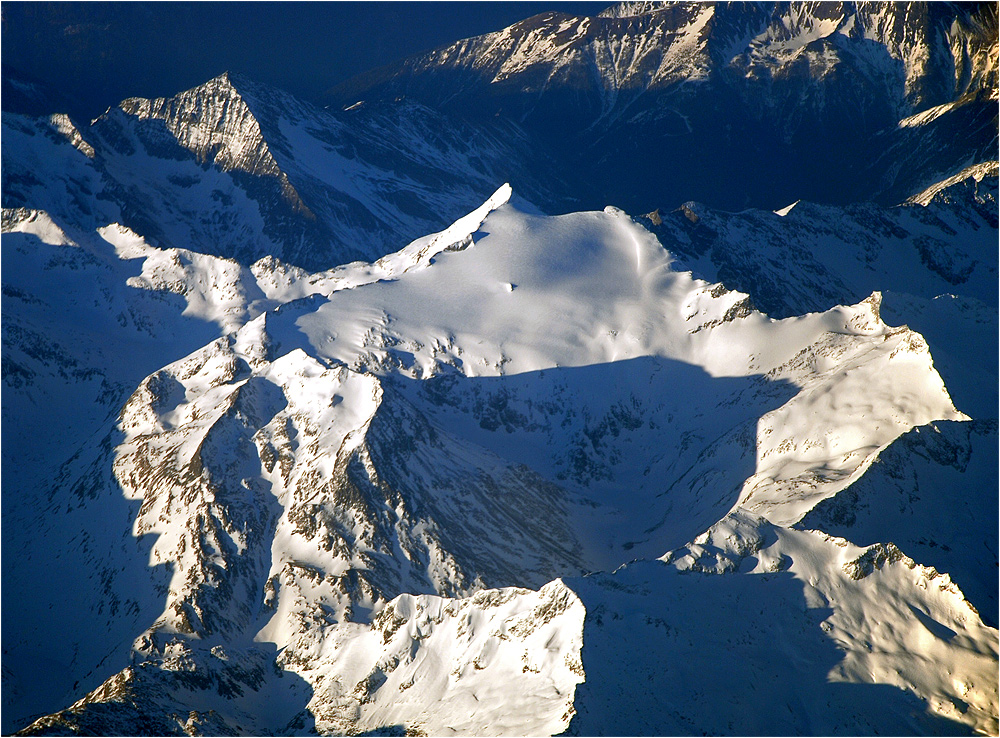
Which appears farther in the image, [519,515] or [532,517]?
[532,517]

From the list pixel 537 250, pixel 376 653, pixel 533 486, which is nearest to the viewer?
pixel 376 653

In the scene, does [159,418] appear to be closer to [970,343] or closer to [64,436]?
[64,436]

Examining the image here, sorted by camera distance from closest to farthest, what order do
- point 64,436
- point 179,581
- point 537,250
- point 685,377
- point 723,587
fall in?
point 723,587 → point 179,581 → point 685,377 → point 64,436 → point 537,250

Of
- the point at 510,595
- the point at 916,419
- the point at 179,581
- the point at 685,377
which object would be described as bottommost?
the point at 685,377

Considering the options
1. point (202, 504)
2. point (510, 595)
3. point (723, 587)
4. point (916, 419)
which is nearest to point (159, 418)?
point (202, 504)

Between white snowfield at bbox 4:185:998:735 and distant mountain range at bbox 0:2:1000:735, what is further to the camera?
distant mountain range at bbox 0:2:1000:735

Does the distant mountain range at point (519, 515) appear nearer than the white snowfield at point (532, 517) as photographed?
Answer: No

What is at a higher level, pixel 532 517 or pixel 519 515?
pixel 519 515

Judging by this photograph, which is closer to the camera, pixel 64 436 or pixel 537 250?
pixel 64 436
